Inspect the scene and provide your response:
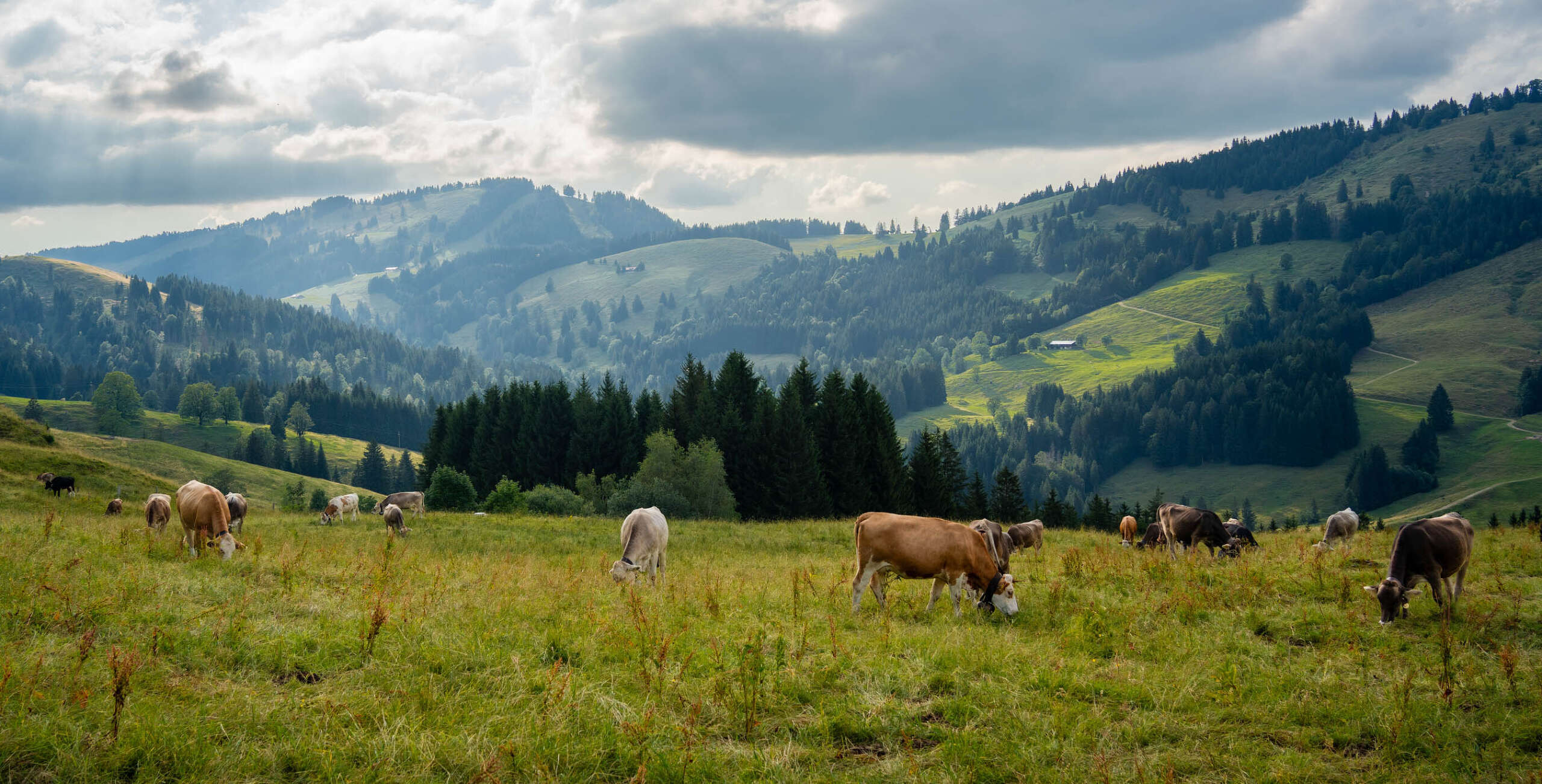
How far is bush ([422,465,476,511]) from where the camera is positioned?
58312 mm

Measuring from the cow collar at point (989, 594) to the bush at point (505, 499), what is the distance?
140 feet

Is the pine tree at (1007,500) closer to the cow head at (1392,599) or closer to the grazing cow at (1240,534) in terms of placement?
the grazing cow at (1240,534)

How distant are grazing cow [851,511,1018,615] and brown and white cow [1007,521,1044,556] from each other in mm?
17130

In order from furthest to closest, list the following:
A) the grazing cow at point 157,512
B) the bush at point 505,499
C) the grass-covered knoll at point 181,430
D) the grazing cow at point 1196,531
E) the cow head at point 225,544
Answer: the grass-covered knoll at point 181,430, the bush at point 505,499, the grazing cow at point 1196,531, the grazing cow at point 157,512, the cow head at point 225,544

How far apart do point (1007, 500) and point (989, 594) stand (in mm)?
68108

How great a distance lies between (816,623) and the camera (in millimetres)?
13156

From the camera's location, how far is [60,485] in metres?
42.6

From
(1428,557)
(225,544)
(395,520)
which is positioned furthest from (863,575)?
(395,520)

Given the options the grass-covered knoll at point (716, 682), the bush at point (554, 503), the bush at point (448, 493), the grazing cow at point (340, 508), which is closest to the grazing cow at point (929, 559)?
the grass-covered knoll at point (716, 682)

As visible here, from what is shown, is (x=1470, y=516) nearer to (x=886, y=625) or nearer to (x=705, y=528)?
(x=705, y=528)

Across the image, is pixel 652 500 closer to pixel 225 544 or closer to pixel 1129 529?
pixel 1129 529

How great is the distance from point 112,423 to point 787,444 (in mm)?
174883

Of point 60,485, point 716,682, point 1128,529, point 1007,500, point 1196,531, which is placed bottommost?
point 1007,500

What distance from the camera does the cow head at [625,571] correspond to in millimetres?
18031
